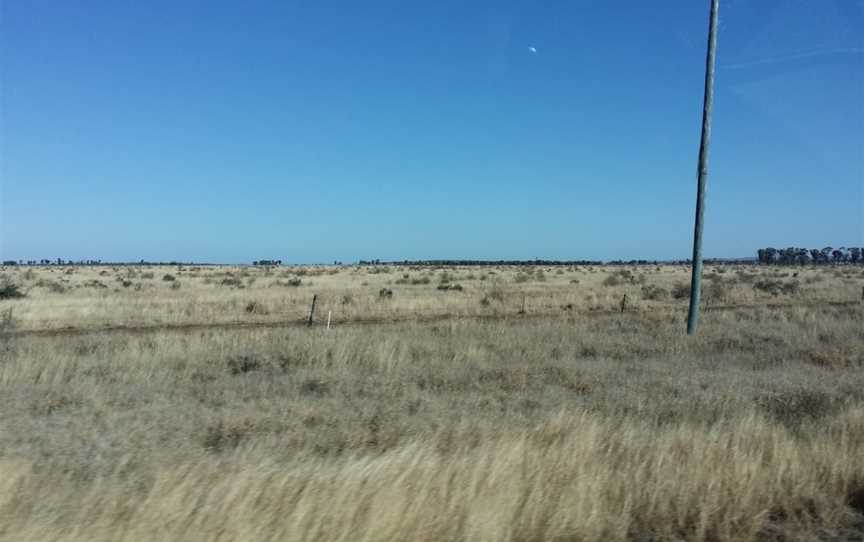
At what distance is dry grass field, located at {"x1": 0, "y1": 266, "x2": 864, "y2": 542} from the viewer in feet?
17.8

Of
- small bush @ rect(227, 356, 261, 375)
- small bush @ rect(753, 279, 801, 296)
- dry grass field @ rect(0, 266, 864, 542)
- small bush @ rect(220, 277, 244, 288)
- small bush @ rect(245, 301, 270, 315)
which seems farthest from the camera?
small bush @ rect(220, 277, 244, 288)

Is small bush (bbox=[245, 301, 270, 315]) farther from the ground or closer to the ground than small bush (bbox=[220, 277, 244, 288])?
farther from the ground

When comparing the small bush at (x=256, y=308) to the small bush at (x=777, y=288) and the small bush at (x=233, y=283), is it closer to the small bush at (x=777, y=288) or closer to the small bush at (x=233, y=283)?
the small bush at (x=233, y=283)

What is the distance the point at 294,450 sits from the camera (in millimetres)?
7852

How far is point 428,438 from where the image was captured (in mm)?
8039

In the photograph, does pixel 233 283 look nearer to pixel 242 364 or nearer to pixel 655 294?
pixel 655 294

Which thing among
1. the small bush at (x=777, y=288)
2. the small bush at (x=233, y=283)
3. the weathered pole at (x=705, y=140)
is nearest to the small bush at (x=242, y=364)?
the weathered pole at (x=705, y=140)

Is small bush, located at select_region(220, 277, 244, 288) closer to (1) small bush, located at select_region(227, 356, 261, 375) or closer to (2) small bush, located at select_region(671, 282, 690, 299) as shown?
(2) small bush, located at select_region(671, 282, 690, 299)

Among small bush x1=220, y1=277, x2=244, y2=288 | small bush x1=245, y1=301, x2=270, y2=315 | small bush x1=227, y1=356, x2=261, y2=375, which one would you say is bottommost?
small bush x1=220, y1=277, x2=244, y2=288

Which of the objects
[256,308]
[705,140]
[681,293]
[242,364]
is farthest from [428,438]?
[681,293]

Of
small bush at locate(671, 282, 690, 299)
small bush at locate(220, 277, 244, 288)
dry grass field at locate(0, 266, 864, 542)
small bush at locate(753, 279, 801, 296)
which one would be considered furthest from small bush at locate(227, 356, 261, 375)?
small bush at locate(753, 279, 801, 296)

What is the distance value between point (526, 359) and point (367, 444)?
26.2ft

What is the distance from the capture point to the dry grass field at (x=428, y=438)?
5438 millimetres

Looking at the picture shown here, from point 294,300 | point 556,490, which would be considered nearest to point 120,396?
point 556,490
